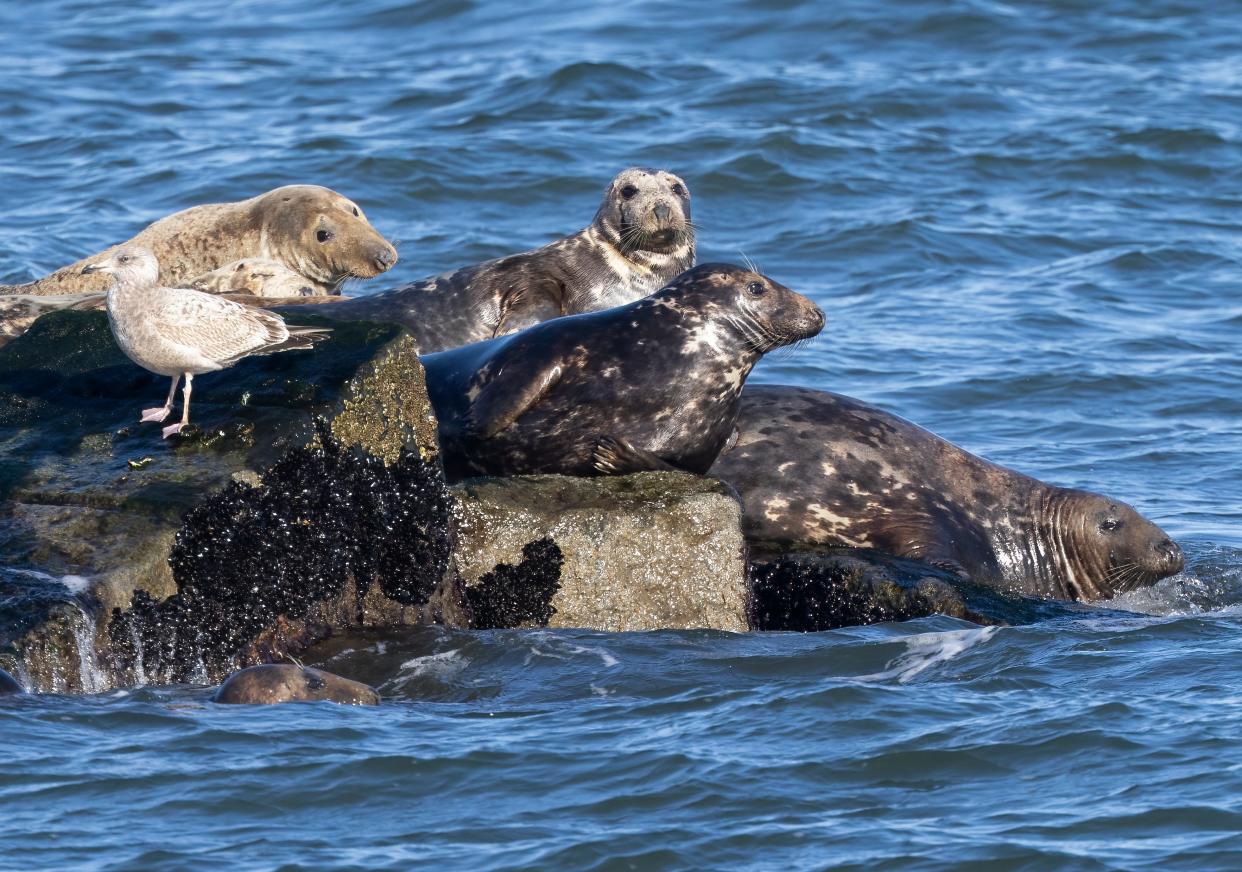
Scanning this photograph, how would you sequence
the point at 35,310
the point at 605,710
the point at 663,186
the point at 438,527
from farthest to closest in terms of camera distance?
the point at 663,186 → the point at 35,310 → the point at 438,527 → the point at 605,710

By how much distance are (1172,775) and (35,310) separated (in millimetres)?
5590

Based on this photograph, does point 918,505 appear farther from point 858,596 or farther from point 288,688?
point 288,688

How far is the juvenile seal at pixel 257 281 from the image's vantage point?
984cm

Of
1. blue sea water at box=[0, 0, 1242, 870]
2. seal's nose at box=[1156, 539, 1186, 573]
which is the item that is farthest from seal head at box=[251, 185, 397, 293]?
seal's nose at box=[1156, 539, 1186, 573]

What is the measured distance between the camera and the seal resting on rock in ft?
19.7

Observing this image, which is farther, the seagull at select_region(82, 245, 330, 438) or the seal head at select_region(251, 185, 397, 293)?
the seal head at select_region(251, 185, 397, 293)

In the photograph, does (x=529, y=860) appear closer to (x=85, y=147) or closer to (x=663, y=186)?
(x=663, y=186)

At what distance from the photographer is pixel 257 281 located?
32.4 feet

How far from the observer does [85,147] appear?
58.1 feet

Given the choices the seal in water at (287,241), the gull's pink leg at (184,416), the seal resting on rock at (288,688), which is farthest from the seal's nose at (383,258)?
the seal resting on rock at (288,688)

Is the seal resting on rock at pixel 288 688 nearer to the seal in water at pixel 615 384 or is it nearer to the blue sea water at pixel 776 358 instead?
the blue sea water at pixel 776 358

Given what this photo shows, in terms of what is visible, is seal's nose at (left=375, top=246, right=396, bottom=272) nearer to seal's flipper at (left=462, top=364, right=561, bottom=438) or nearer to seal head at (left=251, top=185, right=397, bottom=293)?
seal head at (left=251, top=185, right=397, bottom=293)

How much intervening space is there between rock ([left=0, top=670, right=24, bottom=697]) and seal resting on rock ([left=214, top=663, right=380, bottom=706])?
58 centimetres

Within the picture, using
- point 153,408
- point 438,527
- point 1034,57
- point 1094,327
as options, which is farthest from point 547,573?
point 1034,57
